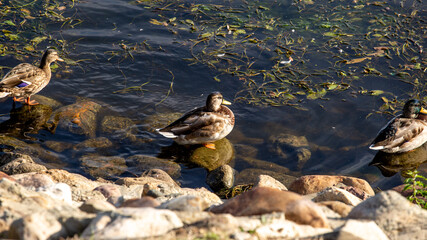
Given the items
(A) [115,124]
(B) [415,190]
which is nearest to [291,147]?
(B) [415,190]

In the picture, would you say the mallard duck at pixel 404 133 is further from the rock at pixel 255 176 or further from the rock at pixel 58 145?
the rock at pixel 58 145

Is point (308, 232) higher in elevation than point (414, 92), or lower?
higher

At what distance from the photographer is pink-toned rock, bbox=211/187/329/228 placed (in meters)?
3.78

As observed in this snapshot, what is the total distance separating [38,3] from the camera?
41.1ft

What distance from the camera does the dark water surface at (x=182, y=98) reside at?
805cm

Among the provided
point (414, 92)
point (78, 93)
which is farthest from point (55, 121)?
point (414, 92)

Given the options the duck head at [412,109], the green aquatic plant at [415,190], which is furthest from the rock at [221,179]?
the duck head at [412,109]

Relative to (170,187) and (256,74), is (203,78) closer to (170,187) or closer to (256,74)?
(256,74)

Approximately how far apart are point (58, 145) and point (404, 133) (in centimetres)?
628

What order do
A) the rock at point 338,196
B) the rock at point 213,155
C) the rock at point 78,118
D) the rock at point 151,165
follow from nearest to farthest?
the rock at point 338,196 → the rock at point 151,165 → the rock at point 213,155 → the rock at point 78,118

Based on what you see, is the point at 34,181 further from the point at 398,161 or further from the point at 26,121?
the point at 398,161

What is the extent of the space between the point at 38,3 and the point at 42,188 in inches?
367

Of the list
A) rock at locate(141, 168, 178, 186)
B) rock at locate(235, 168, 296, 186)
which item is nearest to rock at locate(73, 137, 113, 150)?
rock at locate(141, 168, 178, 186)

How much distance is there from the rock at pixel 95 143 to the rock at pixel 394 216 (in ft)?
16.4
